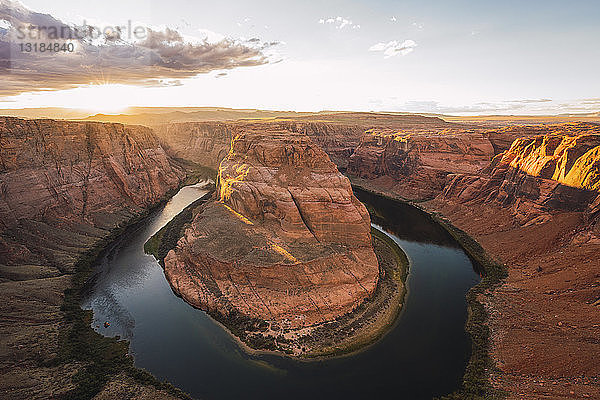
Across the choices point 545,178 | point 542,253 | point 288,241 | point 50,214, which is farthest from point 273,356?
point 545,178

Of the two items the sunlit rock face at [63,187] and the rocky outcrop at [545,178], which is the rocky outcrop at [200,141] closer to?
the sunlit rock face at [63,187]

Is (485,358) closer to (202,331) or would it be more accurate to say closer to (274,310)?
(274,310)

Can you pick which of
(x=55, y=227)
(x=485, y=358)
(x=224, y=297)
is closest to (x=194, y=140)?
(x=55, y=227)

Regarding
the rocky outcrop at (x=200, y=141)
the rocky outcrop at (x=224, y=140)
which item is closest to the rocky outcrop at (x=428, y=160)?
the rocky outcrop at (x=224, y=140)

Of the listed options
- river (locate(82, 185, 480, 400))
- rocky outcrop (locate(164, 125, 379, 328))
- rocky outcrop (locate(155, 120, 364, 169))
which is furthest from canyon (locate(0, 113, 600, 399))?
rocky outcrop (locate(155, 120, 364, 169))

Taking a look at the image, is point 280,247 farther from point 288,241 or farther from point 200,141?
point 200,141

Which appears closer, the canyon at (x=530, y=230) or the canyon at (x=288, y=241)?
the canyon at (x=530, y=230)

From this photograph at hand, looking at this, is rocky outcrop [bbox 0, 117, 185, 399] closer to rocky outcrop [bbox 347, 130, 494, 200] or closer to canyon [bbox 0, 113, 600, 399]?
canyon [bbox 0, 113, 600, 399]
